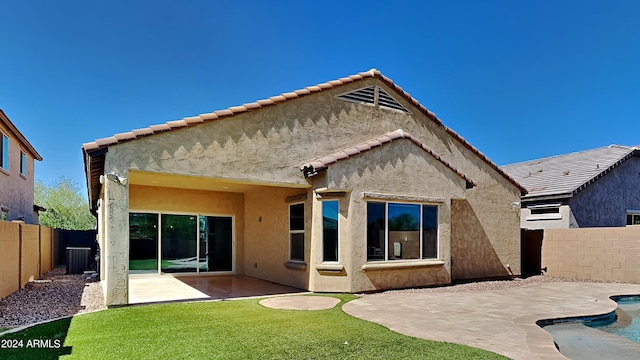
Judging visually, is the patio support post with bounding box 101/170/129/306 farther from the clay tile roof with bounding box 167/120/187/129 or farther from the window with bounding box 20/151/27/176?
the window with bounding box 20/151/27/176

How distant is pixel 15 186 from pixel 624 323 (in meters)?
28.0

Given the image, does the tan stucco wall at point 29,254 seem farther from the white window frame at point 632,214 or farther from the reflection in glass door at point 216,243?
the white window frame at point 632,214

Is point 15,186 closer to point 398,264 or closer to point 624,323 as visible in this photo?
point 398,264

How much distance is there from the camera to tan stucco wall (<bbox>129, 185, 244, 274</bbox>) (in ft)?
54.9

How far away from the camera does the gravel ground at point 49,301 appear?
923cm

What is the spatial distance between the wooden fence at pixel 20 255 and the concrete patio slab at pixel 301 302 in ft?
26.1

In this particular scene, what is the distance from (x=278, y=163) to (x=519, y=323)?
7.75 metres

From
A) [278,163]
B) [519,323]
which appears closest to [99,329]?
[278,163]

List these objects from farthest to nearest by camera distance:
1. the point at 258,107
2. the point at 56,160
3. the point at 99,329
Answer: the point at 56,160 → the point at 258,107 → the point at 99,329

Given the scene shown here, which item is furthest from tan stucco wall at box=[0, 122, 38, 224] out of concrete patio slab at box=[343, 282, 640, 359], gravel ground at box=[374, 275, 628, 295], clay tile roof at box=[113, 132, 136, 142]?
gravel ground at box=[374, 275, 628, 295]

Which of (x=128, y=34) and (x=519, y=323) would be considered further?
(x=128, y=34)

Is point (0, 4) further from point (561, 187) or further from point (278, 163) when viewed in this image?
point (561, 187)

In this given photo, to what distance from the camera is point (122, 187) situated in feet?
32.2

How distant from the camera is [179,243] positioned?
17.6m
